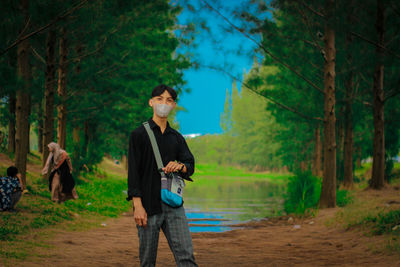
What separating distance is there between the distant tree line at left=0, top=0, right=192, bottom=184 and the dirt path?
305 centimetres

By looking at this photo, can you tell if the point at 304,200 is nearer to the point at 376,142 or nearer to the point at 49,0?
the point at 376,142

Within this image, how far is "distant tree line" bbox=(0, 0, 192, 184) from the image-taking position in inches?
412

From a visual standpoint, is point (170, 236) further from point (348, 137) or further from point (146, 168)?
point (348, 137)

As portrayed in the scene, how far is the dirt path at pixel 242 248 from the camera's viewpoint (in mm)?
7871

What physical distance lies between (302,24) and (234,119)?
78.8 m

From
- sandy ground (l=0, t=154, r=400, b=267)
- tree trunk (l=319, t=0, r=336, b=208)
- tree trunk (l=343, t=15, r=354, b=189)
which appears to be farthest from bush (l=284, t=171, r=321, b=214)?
tree trunk (l=343, t=15, r=354, b=189)

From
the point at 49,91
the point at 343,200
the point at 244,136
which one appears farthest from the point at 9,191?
the point at 244,136

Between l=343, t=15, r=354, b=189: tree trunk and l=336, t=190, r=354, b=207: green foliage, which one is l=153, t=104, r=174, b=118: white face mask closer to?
l=336, t=190, r=354, b=207: green foliage

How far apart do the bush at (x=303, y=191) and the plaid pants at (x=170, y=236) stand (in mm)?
11735

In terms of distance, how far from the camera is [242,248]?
9578 millimetres

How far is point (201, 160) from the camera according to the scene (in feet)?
407

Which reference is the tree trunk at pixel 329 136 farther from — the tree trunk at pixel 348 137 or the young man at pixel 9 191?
the young man at pixel 9 191

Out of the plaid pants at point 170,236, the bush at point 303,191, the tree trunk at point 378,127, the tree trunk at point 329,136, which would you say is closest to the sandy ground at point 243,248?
the tree trunk at point 329,136

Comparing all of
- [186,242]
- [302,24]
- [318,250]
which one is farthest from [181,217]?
[302,24]
